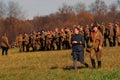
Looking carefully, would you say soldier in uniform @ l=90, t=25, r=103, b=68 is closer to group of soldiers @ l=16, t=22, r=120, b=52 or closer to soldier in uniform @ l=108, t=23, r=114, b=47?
group of soldiers @ l=16, t=22, r=120, b=52

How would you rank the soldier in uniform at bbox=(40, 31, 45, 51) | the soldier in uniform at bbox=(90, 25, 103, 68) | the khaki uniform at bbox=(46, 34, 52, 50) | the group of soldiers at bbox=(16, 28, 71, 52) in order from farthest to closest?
the soldier in uniform at bbox=(40, 31, 45, 51)
the khaki uniform at bbox=(46, 34, 52, 50)
the group of soldiers at bbox=(16, 28, 71, 52)
the soldier in uniform at bbox=(90, 25, 103, 68)

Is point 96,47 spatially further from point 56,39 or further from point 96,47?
point 56,39

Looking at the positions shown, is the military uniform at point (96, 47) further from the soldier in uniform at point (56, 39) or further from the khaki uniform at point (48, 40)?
the khaki uniform at point (48, 40)

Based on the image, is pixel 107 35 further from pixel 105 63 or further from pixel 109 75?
pixel 109 75

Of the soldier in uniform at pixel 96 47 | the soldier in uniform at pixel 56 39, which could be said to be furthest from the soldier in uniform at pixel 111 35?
the soldier in uniform at pixel 96 47

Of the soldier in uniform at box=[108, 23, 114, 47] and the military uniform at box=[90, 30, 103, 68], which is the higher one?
the soldier in uniform at box=[108, 23, 114, 47]

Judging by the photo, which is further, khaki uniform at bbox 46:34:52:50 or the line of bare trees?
the line of bare trees

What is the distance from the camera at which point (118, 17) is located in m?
101

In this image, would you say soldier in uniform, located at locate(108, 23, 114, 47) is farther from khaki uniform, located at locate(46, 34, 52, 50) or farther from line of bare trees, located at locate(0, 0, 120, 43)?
line of bare trees, located at locate(0, 0, 120, 43)

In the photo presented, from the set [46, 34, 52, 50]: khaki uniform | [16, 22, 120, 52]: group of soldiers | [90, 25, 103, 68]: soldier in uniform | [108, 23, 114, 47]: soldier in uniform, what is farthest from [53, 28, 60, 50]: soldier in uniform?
[90, 25, 103, 68]: soldier in uniform

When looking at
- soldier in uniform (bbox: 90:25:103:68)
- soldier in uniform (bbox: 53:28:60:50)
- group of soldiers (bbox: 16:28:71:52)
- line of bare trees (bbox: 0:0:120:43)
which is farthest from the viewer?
line of bare trees (bbox: 0:0:120:43)

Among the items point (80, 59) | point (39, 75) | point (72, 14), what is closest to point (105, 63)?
point (80, 59)

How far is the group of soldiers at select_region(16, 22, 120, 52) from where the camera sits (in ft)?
120

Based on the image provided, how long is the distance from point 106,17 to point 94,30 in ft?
273
